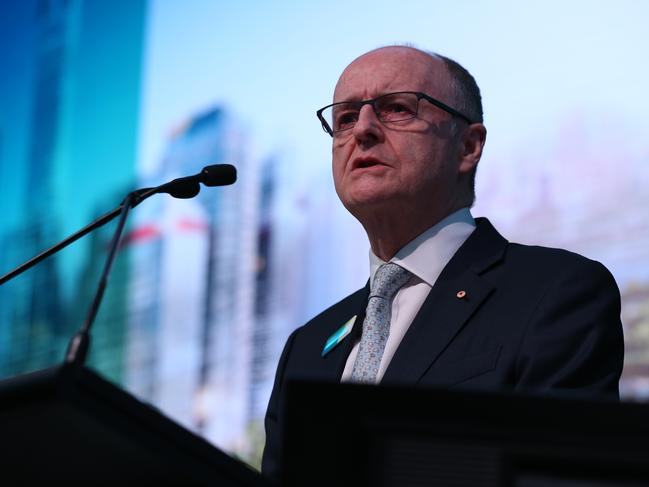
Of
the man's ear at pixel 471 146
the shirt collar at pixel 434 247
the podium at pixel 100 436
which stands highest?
the man's ear at pixel 471 146

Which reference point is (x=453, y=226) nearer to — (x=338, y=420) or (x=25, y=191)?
(x=338, y=420)

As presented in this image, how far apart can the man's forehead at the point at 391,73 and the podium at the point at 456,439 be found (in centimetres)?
156

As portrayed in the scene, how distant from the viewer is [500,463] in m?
0.79

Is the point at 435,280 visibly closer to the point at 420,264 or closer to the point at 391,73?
the point at 420,264

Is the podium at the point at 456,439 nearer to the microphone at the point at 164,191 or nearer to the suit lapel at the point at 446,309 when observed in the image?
the suit lapel at the point at 446,309

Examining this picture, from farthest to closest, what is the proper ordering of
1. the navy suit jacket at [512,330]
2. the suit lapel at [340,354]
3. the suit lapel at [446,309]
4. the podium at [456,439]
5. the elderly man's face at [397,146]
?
1. the elderly man's face at [397,146]
2. the suit lapel at [340,354]
3. the suit lapel at [446,309]
4. the navy suit jacket at [512,330]
5. the podium at [456,439]

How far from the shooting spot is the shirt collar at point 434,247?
212 centimetres

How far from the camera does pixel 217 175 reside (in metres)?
1.95

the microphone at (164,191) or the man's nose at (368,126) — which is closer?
the microphone at (164,191)

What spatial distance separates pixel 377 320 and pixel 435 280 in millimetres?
163

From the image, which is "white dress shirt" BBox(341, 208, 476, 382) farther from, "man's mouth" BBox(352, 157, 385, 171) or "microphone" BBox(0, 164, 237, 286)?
"microphone" BBox(0, 164, 237, 286)

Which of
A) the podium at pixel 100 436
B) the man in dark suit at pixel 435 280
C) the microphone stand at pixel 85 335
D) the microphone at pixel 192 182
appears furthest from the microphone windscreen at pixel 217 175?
the podium at pixel 100 436

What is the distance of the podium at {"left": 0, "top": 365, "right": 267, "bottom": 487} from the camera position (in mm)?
1000

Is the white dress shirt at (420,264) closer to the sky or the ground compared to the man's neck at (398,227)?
closer to the ground
